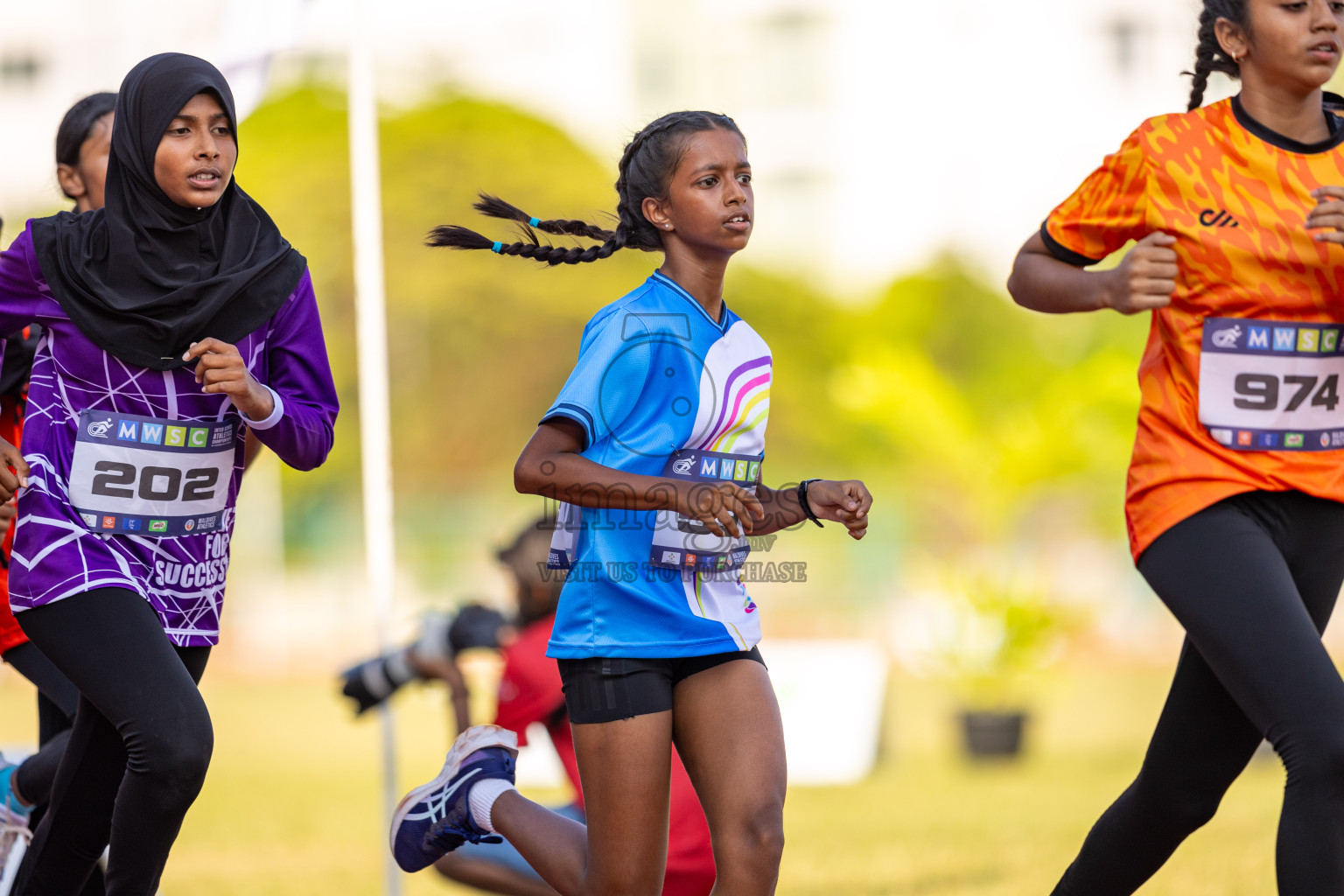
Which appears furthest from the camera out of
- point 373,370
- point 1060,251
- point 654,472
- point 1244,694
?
point 373,370

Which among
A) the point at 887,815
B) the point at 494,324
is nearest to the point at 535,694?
the point at 887,815

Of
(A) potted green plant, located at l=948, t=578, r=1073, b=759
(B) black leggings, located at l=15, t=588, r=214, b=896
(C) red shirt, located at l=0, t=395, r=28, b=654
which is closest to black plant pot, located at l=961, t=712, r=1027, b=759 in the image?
(A) potted green plant, located at l=948, t=578, r=1073, b=759

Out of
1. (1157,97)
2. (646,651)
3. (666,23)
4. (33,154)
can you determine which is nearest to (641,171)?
(646,651)

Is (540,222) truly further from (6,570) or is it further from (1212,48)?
(6,570)

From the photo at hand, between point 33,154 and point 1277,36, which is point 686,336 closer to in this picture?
point 1277,36

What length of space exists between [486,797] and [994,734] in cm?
953

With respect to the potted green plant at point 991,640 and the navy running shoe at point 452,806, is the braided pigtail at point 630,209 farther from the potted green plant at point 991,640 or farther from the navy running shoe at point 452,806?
the potted green plant at point 991,640

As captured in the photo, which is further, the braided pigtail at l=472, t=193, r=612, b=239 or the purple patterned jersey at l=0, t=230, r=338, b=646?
the braided pigtail at l=472, t=193, r=612, b=239

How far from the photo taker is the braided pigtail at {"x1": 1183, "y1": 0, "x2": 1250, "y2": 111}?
339 cm

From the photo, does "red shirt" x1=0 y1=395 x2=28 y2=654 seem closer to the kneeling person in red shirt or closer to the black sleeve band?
the kneeling person in red shirt

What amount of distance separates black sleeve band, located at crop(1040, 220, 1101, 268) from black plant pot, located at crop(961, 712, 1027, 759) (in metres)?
9.83

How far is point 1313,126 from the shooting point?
11.2 ft

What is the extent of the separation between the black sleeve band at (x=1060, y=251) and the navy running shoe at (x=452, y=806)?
196 centimetres

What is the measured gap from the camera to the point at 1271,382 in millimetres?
3252
